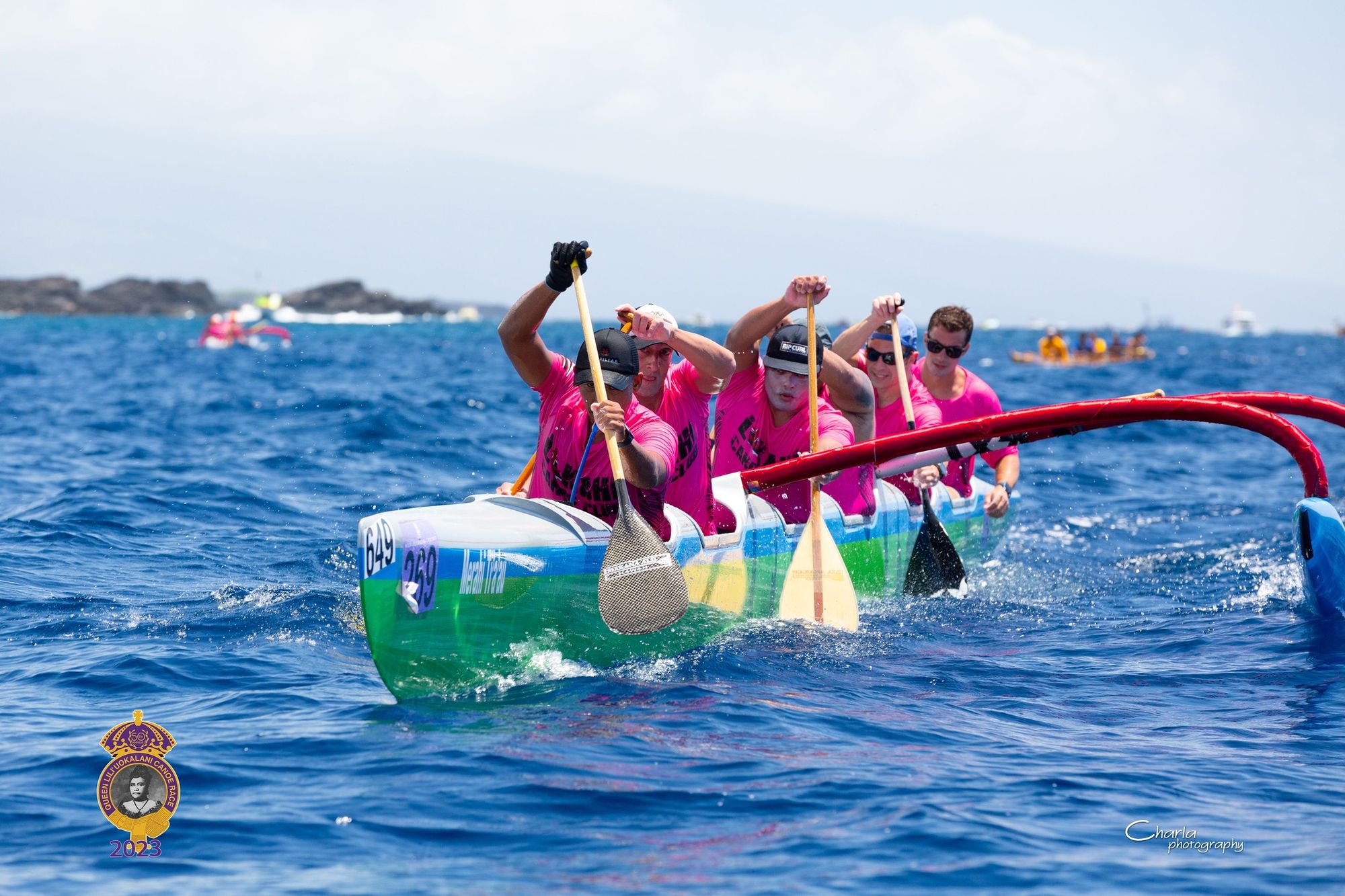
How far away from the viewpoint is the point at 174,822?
3887 mm

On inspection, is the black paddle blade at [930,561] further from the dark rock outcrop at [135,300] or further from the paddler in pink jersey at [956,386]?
the dark rock outcrop at [135,300]

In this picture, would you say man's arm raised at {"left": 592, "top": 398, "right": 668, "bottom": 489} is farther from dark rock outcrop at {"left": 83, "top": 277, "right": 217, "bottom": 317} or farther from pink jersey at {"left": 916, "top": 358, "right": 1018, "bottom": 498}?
dark rock outcrop at {"left": 83, "top": 277, "right": 217, "bottom": 317}

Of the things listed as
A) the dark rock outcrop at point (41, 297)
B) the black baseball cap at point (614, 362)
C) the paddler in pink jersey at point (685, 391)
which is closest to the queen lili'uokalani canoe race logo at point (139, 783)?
the black baseball cap at point (614, 362)

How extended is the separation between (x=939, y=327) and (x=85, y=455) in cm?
883

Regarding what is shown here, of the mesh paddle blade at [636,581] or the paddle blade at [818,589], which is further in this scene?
the paddle blade at [818,589]

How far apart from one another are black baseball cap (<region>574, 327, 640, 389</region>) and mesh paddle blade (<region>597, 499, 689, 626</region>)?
21.3 inches

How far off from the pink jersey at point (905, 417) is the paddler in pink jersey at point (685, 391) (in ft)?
7.10

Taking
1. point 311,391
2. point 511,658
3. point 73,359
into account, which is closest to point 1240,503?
point 511,658

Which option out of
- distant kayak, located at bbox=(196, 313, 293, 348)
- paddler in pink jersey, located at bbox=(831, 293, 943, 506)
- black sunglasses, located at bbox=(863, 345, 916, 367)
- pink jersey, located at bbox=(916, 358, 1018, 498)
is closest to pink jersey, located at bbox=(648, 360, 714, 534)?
paddler in pink jersey, located at bbox=(831, 293, 943, 506)

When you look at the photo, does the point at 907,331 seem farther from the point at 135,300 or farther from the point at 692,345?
the point at 135,300

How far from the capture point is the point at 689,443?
21.4 feet

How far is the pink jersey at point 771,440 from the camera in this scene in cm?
727

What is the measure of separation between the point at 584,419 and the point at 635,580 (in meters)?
0.82

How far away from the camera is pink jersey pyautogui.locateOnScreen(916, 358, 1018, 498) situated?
8.88 meters
